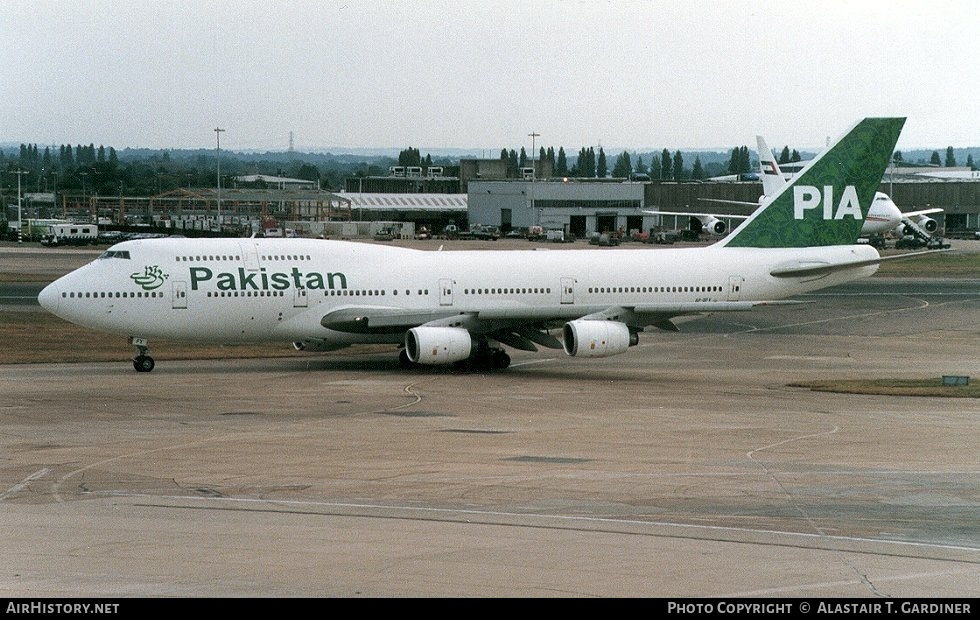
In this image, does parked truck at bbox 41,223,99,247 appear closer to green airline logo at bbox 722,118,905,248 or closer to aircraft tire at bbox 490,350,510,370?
aircraft tire at bbox 490,350,510,370

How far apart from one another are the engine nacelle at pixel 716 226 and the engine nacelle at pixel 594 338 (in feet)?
313

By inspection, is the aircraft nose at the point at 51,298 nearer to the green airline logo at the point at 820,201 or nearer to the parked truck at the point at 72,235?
the green airline logo at the point at 820,201

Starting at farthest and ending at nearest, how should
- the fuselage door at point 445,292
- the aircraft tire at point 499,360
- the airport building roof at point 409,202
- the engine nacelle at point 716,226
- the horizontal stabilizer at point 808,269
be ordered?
1. the airport building roof at point 409,202
2. the engine nacelle at point 716,226
3. the horizontal stabilizer at point 808,269
4. the aircraft tire at point 499,360
5. the fuselage door at point 445,292

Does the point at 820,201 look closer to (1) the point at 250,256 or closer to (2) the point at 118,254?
(1) the point at 250,256

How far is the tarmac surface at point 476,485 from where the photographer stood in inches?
715

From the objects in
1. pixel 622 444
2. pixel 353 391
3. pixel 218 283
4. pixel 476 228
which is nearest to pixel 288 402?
pixel 353 391

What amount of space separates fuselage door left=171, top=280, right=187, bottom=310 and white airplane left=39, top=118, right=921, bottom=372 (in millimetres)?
34

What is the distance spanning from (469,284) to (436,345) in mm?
4246

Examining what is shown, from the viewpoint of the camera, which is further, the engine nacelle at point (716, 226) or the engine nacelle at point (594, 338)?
the engine nacelle at point (716, 226)

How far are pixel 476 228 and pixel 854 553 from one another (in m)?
138

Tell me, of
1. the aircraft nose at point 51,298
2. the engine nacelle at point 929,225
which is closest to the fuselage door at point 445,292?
the aircraft nose at point 51,298

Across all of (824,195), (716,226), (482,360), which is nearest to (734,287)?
(824,195)

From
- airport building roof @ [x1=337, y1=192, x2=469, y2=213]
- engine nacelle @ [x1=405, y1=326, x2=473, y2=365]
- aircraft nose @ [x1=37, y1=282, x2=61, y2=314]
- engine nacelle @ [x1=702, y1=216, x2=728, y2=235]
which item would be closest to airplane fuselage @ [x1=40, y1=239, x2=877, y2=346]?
aircraft nose @ [x1=37, y1=282, x2=61, y2=314]

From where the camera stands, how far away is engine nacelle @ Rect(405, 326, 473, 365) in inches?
1809
